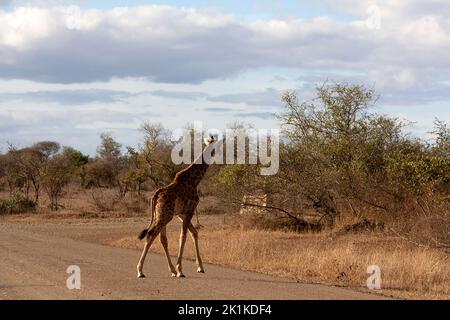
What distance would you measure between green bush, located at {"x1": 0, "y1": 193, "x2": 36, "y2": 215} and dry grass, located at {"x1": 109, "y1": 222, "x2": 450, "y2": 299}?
1897 centimetres

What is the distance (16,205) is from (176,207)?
28.9 metres

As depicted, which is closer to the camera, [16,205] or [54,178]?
[16,205]

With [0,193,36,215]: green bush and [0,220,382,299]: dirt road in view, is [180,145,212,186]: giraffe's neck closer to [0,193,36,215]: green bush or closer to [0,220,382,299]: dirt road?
[0,220,382,299]: dirt road

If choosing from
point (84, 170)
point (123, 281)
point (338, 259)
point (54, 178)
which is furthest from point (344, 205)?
point (84, 170)

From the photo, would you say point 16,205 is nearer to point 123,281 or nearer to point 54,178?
point 54,178

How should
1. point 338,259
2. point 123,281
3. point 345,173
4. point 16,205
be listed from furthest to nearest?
point 16,205
point 345,173
point 338,259
point 123,281

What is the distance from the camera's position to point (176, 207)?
14.0m

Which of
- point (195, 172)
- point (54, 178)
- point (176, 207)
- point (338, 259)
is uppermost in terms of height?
point (195, 172)

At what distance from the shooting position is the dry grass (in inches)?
564

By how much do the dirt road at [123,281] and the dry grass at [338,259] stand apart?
103 cm

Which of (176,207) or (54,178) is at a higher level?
(176,207)

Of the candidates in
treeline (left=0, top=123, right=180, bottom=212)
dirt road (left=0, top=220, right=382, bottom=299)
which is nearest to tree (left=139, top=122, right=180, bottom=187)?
treeline (left=0, top=123, right=180, bottom=212)

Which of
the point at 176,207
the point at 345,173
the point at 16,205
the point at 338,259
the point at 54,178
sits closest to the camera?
the point at 176,207
